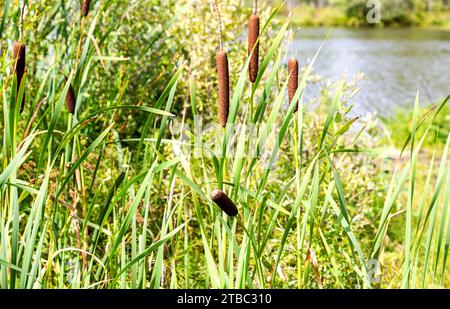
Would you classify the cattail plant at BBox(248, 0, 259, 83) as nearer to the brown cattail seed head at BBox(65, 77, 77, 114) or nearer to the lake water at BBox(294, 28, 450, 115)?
the brown cattail seed head at BBox(65, 77, 77, 114)

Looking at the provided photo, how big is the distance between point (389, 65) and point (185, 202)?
1026 cm

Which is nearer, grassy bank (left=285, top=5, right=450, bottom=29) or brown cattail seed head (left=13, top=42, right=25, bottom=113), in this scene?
brown cattail seed head (left=13, top=42, right=25, bottom=113)

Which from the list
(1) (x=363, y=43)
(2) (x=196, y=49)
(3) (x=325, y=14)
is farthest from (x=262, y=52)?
(3) (x=325, y=14)

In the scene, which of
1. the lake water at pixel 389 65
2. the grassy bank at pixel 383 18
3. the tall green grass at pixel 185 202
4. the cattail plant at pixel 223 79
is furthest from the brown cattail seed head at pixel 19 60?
the grassy bank at pixel 383 18

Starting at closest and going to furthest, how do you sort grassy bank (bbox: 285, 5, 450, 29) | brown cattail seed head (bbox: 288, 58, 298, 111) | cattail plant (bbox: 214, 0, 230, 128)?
cattail plant (bbox: 214, 0, 230, 128) < brown cattail seed head (bbox: 288, 58, 298, 111) < grassy bank (bbox: 285, 5, 450, 29)

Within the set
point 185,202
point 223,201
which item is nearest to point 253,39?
point 223,201

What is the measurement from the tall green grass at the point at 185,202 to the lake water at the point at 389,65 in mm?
3011

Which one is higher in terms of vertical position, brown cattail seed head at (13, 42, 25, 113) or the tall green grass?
brown cattail seed head at (13, 42, 25, 113)

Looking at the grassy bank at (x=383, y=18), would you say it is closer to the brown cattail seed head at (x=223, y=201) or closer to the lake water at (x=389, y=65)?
the lake water at (x=389, y=65)

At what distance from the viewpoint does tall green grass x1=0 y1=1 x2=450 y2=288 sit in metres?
0.96

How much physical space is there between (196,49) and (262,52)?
252 millimetres

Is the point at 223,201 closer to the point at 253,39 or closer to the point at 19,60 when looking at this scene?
the point at 253,39

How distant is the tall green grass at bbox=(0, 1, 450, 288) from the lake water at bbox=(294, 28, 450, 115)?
9.88ft

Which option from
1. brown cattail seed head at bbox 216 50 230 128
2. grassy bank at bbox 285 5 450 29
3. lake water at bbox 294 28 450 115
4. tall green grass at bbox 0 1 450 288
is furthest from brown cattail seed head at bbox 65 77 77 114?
grassy bank at bbox 285 5 450 29
